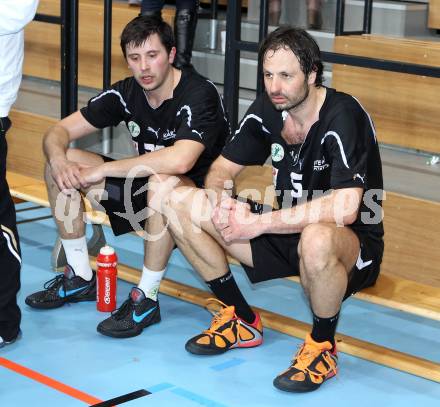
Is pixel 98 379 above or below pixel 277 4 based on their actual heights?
below

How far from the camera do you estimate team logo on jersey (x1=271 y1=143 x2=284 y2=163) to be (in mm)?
3299

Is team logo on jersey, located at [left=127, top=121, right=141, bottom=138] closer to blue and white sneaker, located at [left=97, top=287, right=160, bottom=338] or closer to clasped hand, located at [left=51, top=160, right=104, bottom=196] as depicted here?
clasped hand, located at [left=51, top=160, right=104, bottom=196]

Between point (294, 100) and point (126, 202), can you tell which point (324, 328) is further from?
point (126, 202)

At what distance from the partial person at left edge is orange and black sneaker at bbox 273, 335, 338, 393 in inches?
36.3

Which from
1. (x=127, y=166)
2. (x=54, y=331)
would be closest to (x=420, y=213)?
(x=127, y=166)

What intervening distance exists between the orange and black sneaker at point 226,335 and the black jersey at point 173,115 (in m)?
0.60

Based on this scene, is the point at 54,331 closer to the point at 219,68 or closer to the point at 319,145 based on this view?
the point at 319,145

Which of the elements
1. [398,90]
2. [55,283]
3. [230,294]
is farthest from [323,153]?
[398,90]

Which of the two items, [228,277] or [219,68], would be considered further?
[219,68]

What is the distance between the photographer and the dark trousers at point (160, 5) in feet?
16.5

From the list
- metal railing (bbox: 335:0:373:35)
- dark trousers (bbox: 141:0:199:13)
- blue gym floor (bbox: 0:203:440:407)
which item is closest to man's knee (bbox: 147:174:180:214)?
blue gym floor (bbox: 0:203:440:407)

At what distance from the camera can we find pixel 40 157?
17.9ft

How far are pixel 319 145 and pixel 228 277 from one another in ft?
1.89

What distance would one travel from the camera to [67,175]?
362 cm
